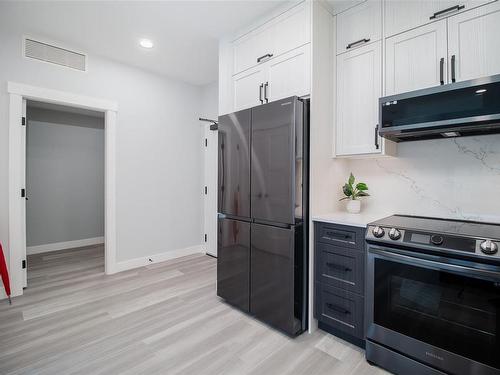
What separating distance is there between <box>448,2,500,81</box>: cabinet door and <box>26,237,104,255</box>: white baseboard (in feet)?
19.5

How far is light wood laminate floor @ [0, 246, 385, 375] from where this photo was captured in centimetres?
175

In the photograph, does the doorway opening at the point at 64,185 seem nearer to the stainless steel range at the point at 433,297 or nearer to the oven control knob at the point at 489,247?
the stainless steel range at the point at 433,297

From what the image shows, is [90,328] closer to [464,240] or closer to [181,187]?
[181,187]

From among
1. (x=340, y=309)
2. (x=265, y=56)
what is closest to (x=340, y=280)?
(x=340, y=309)

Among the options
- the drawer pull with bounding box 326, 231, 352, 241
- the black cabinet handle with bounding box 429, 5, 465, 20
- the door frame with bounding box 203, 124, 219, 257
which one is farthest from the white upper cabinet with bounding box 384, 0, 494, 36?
the door frame with bounding box 203, 124, 219, 257

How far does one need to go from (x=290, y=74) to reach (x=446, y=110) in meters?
1.20

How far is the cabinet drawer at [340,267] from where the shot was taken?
1895 millimetres

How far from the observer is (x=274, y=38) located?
2.38m

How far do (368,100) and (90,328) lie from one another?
303 centimetres

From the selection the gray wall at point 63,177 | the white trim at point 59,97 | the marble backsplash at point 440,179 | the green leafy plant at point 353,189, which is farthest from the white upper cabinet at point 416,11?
the gray wall at point 63,177

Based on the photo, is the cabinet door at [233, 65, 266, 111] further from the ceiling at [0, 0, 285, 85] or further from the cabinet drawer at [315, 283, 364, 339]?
the cabinet drawer at [315, 283, 364, 339]

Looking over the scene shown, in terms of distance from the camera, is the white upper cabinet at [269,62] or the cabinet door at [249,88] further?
the cabinet door at [249,88]

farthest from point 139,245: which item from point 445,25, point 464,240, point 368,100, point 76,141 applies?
point 445,25

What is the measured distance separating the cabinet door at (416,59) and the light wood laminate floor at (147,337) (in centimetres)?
203
